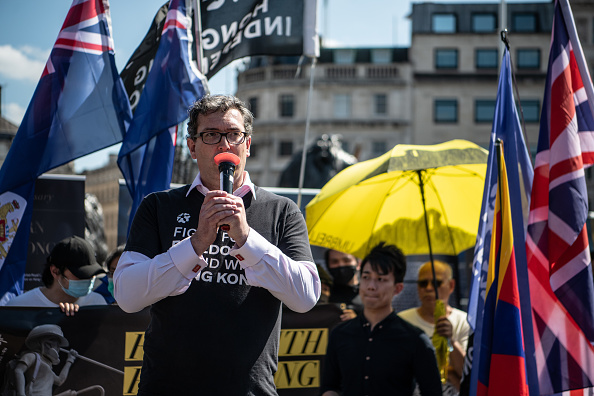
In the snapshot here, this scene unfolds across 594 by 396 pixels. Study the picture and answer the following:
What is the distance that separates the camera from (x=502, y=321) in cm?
394

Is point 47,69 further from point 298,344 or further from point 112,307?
point 298,344

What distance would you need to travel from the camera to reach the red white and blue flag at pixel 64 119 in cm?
489

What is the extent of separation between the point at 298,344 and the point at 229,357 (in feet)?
7.62

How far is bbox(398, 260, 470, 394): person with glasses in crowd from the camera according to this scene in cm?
495

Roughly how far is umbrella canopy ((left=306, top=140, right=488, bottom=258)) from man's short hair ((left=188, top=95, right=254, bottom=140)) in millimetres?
3077

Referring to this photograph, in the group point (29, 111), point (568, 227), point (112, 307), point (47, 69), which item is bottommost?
point (112, 307)

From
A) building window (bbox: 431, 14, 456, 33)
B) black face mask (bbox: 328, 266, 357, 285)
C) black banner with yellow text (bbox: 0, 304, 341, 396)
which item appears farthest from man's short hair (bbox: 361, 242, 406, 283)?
building window (bbox: 431, 14, 456, 33)

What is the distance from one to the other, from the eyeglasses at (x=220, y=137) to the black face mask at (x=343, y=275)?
3570 mm

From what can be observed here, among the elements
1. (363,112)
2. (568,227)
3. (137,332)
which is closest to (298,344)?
(137,332)

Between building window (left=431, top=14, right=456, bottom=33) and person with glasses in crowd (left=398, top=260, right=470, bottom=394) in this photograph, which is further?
building window (left=431, top=14, right=456, bottom=33)

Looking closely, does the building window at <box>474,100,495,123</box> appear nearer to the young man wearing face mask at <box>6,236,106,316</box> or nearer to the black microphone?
the young man wearing face mask at <box>6,236,106,316</box>

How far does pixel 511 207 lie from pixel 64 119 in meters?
2.94

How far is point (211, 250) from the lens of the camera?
2.56 metres

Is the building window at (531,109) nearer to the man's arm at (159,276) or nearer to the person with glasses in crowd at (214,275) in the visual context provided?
the person with glasses in crowd at (214,275)
